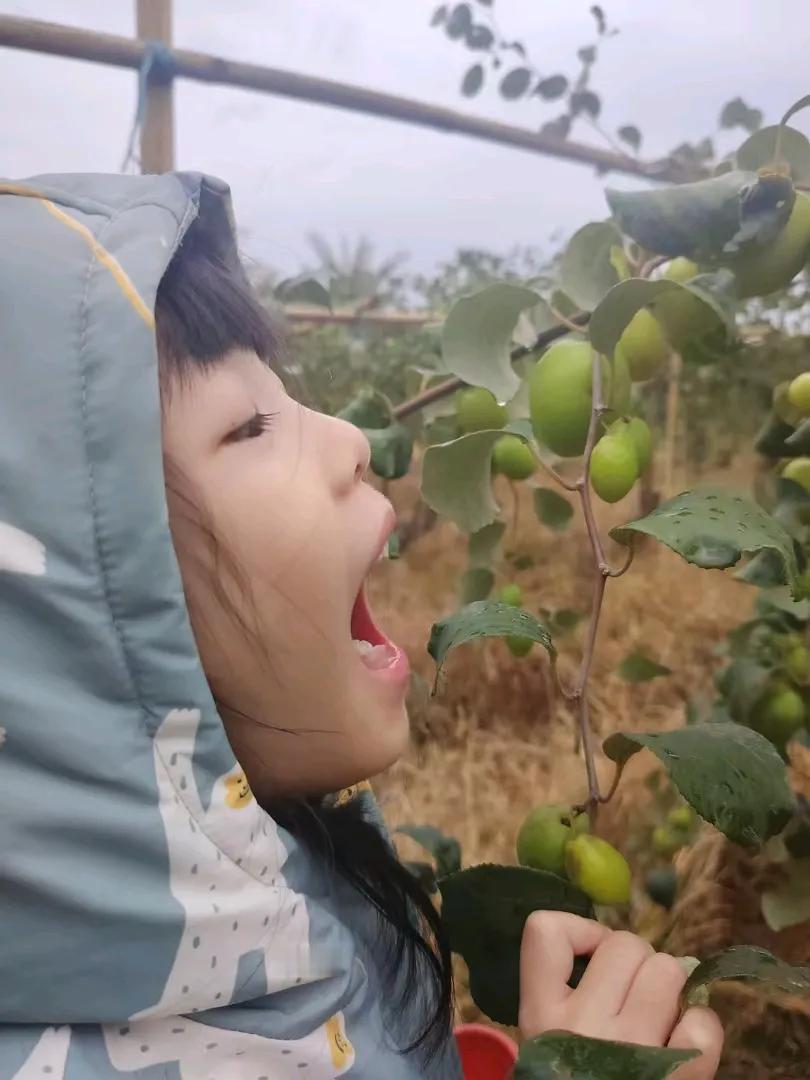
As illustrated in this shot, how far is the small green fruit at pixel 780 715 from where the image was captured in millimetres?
653

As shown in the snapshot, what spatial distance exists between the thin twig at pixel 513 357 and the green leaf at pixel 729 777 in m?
0.32

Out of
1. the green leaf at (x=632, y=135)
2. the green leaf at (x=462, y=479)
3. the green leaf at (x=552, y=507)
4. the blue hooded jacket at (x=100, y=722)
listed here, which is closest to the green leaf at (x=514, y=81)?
the green leaf at (x=632, y=135)

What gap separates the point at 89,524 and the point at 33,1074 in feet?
0.67

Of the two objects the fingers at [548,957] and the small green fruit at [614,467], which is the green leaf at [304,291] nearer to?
the small green fruit at [614,467]

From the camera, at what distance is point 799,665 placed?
2.19ft

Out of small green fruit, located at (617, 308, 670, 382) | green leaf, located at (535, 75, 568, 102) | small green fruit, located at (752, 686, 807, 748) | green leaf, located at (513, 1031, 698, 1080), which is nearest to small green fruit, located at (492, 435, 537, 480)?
small green fruit, located at (617, 308, 670, 382)

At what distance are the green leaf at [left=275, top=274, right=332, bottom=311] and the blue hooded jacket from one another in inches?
18.6

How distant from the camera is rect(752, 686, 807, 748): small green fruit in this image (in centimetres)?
65

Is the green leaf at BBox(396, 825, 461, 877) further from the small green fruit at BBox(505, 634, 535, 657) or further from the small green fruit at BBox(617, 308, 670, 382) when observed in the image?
the small green fruit at BBox(617, 308, 670, 382)

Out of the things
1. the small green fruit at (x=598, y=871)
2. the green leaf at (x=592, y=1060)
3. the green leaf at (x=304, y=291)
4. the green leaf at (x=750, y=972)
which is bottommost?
the small green fruit at (x=598, y=871)

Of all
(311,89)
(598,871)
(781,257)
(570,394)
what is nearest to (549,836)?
(598,871)

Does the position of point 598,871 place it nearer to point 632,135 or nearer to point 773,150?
point 773,150

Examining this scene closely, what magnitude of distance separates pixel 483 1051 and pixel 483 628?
1.39ft

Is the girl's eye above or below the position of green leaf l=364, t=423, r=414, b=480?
above
